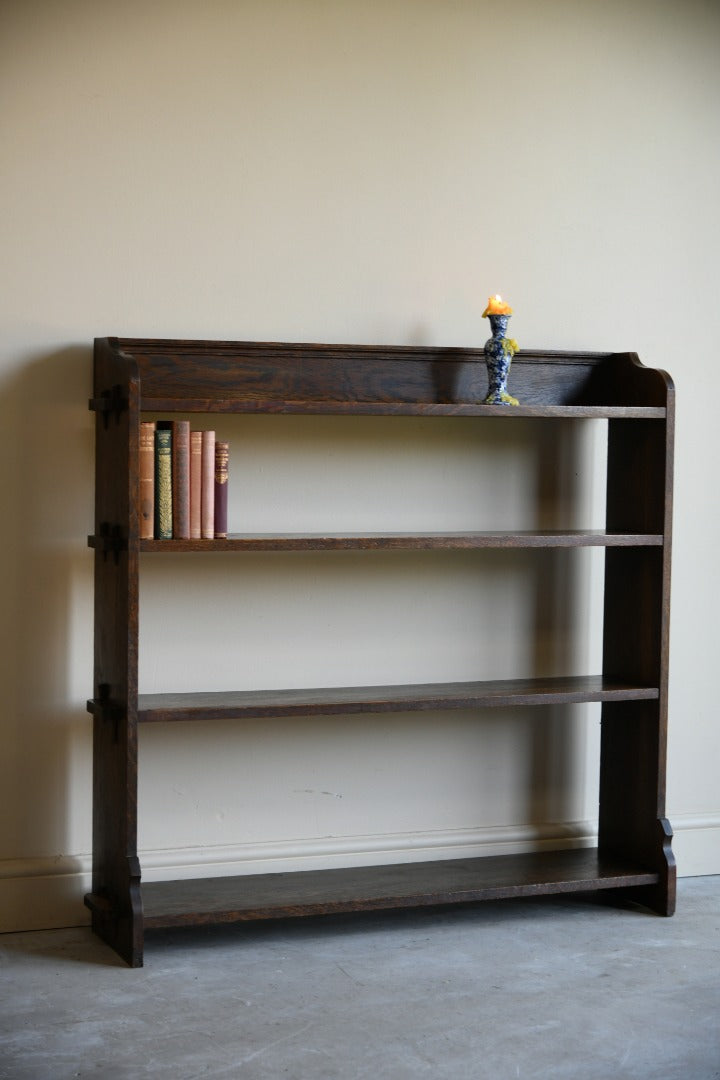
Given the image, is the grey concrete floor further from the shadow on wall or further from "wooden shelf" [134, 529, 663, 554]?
"wooden shelf" [134, 529, 663, 554]

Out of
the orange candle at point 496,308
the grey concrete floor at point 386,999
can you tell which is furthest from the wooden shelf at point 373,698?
the orange candle at point 496,308

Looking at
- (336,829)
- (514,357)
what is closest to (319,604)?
(336,829)

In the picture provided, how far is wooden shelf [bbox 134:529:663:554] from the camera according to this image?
9.75ft

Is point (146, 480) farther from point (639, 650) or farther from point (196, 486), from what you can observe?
point (639, 650)

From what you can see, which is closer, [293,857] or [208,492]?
[208,492]

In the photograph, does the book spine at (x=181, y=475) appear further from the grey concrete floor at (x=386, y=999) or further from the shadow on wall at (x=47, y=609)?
the grey concrete floor at (x=386, y=999)

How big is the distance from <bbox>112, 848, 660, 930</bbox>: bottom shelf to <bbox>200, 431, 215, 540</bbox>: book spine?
35.6 inches

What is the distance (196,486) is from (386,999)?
1.25m

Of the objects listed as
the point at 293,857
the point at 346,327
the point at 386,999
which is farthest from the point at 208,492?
the point at 386,999

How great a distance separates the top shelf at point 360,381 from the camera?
3051mm

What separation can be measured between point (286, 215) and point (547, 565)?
1223 mm

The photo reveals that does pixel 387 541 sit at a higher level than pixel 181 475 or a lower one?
lower

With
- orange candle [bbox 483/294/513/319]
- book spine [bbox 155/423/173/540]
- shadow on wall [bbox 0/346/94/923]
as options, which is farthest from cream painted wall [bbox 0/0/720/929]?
book spine [bbox 155/423/173/540]

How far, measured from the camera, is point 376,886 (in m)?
3.23
